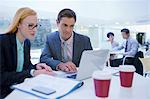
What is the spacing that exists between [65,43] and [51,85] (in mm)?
842

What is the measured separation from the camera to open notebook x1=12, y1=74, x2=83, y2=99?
1.06m

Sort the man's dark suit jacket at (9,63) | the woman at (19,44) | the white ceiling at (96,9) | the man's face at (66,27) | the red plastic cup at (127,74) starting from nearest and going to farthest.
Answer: the red plastic cup at (127,74)
the man's dark suit jacket at (9,63)
the woman at (19,44)
the man's face at (66,27)
the white ceiling at (96,9)

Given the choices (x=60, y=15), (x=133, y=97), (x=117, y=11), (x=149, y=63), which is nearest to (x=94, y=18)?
(x=117, y=11)

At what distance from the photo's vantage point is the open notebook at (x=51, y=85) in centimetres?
106

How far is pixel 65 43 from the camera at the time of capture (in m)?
1.98

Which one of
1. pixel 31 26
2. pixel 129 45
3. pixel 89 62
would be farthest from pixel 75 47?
pixel 129 45

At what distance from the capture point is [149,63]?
8.90 feet

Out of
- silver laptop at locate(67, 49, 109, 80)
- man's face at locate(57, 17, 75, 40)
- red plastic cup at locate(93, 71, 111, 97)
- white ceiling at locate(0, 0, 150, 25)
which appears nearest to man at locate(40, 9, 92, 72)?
man's face at locate(57, 17, 75, 40)

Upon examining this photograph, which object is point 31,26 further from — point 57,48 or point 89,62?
point 89,62

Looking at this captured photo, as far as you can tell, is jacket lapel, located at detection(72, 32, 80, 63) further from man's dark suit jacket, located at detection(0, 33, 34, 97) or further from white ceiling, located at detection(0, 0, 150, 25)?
white ceiling, located at detection(0, 0, 150, 25)

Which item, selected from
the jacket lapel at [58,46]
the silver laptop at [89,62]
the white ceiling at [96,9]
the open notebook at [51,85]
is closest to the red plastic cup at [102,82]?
the open notebook at [51,85]

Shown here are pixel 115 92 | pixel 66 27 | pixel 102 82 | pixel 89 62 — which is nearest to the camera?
pixel 102 82

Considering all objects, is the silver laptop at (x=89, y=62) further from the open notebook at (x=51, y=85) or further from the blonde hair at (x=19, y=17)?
the blonde hair at (x=19, y=17)

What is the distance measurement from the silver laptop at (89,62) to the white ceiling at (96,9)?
98.3 inches
